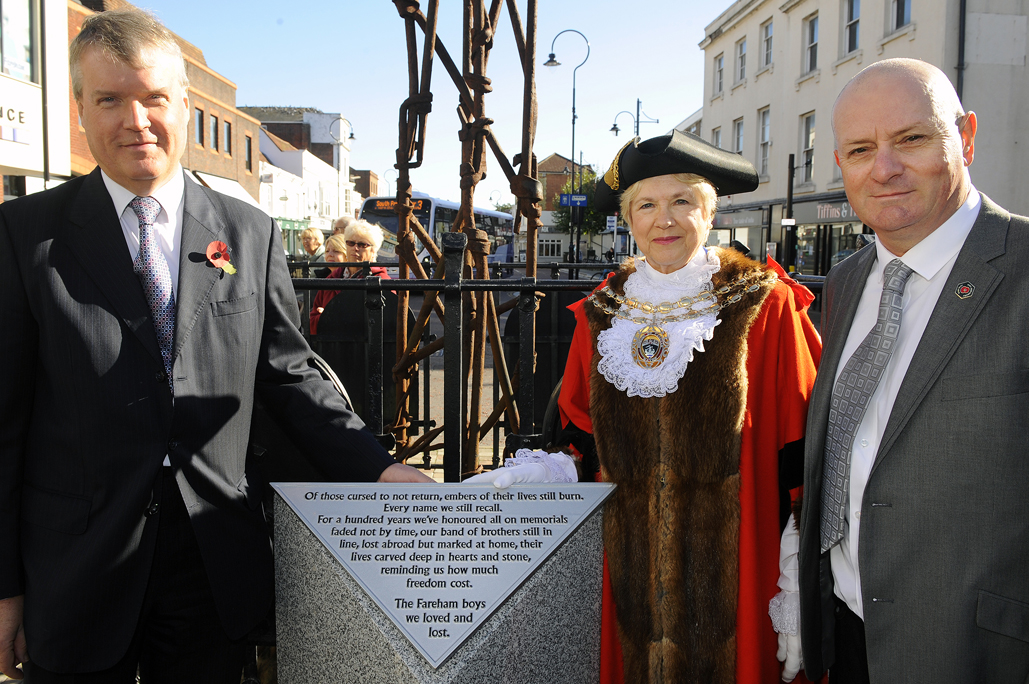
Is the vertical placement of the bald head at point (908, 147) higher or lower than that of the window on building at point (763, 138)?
lower

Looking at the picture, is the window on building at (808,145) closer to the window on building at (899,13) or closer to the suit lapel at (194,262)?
the window on building at (899,13)

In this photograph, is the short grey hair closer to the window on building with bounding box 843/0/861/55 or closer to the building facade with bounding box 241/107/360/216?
the window on building with bounding box 843/0/861/55

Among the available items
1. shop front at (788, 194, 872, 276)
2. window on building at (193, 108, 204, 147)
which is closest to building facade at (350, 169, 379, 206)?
window on building at (193, 108, 204, 147)

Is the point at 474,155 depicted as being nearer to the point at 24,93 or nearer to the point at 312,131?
the point at 24,93

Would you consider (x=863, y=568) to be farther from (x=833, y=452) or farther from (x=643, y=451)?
(x=643, y=451)

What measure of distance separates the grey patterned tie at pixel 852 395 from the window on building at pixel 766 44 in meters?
25.4

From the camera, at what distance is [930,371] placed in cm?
146

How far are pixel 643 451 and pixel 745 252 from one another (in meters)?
0.78

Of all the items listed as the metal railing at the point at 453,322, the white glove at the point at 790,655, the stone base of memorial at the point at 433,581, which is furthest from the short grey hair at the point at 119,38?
the white glove at the point at 790,655

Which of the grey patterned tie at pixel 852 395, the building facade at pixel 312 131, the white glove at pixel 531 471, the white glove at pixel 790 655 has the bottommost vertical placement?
the white glove at pixel 790 655

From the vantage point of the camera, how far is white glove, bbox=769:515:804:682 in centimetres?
179

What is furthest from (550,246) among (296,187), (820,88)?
(820,88)

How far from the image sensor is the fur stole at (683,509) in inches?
71.4

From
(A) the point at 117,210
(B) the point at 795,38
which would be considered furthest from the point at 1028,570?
(B) the point at 795,38
